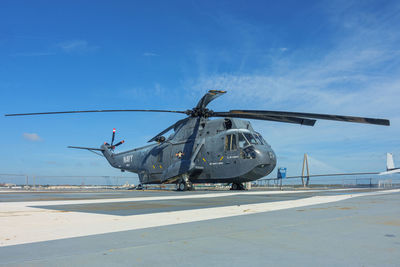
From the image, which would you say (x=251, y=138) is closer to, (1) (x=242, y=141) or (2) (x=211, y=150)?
(1) (x=242, y=141)

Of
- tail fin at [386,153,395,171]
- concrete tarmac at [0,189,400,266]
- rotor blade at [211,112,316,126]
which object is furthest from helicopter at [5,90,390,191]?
tail fin at [386,153,395,171]

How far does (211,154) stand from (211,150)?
28 centimetres

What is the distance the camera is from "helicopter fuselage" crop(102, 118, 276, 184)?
801 inches

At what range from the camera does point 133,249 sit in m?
3.39

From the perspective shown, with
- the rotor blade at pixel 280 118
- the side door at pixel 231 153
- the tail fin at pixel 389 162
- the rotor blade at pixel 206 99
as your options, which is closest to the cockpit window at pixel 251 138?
the side door at pixel 231 153

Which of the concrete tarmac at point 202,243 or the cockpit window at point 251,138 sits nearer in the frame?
the concrete tarmac at point 202,243

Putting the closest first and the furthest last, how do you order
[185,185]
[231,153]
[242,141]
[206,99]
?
[242,141], [231,153], [206,99], [185,185]

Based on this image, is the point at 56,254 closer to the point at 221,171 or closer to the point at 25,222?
the point at 25,222

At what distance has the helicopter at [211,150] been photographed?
20078 millimetres

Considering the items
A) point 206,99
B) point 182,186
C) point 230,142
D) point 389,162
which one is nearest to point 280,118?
point 230,142

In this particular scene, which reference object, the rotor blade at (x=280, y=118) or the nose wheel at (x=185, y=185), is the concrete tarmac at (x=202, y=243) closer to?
the rotor blade at (x=280, y=118)

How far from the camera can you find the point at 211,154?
2212 cm

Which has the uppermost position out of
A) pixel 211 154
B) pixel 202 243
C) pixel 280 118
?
pixel 280 118

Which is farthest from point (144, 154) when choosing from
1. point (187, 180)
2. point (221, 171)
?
point (221, 171)
